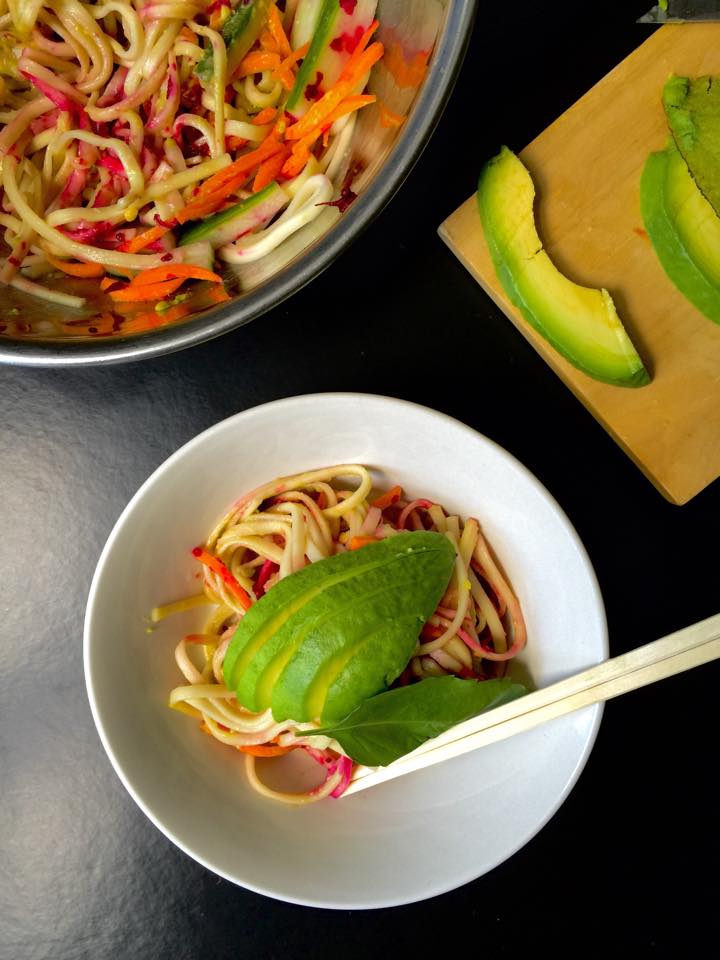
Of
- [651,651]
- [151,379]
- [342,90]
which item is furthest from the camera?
[151,379]

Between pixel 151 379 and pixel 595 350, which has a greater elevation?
pixel 151 379

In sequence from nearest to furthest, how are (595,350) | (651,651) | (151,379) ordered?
(651,651), (595,350), (151,379)

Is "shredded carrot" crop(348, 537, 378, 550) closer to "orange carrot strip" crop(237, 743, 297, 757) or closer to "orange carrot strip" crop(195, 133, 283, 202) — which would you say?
"orange carrot strip" crop(237, 743, 297, 757)

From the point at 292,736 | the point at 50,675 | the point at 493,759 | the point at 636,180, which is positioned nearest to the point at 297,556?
the point at 292,736

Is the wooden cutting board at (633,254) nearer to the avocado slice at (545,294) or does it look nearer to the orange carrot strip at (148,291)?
the avocado slice at (545,294)

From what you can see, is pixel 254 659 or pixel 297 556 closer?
pixel 254 659

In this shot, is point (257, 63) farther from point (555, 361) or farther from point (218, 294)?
point (555, 361)

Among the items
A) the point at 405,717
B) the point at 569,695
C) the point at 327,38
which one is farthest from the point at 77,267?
the point at 569,695

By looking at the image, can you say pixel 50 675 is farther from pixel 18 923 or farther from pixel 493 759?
pixel 493 759
